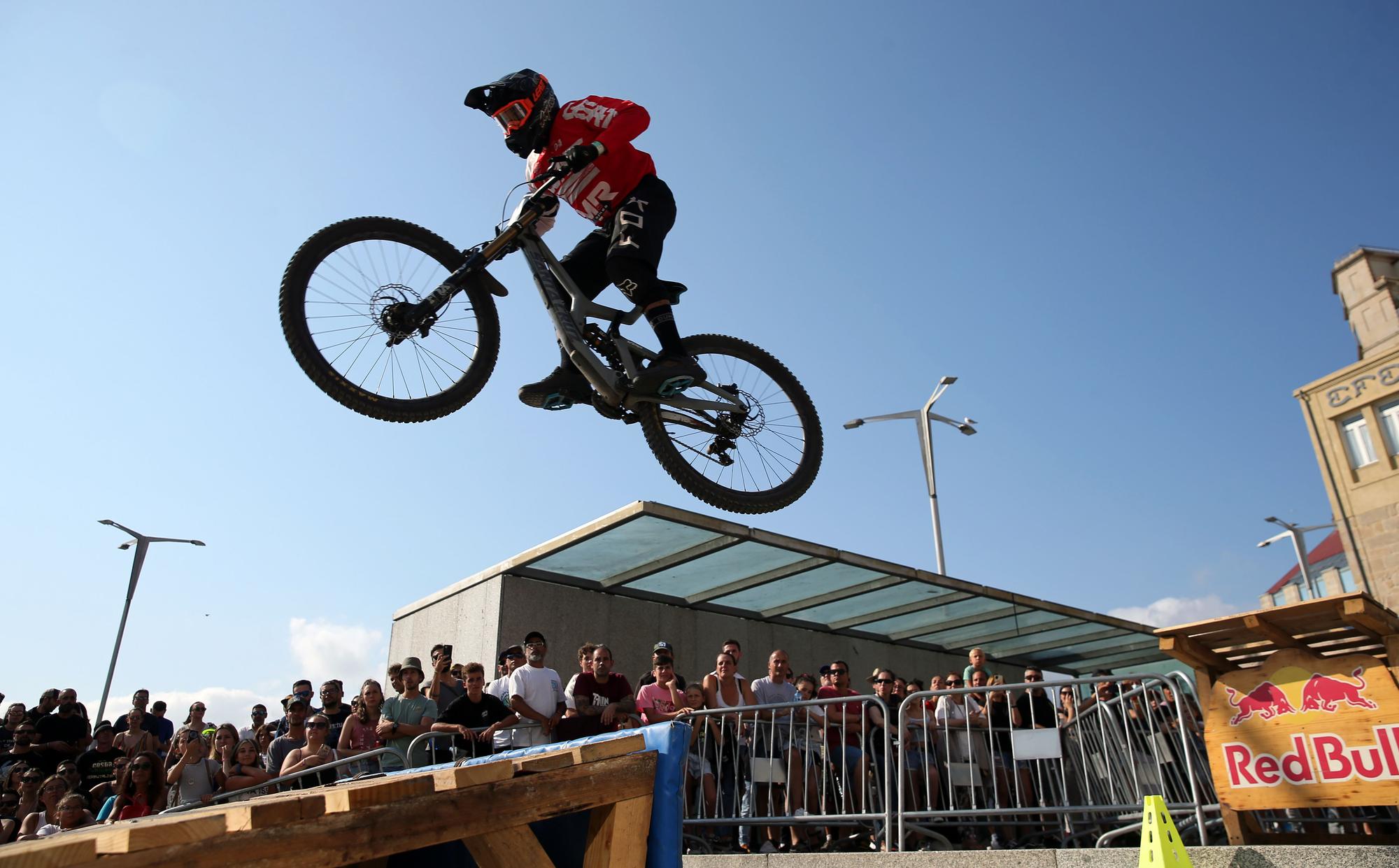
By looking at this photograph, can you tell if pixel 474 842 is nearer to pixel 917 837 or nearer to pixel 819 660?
pixel 917 837

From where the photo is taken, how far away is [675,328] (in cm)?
582

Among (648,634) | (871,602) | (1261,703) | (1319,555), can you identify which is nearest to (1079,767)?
(1261,703)

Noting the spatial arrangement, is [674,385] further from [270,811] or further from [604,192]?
[270,811]

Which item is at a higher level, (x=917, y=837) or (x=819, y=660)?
(x=819, y=660)

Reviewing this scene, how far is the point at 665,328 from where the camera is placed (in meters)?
5.79

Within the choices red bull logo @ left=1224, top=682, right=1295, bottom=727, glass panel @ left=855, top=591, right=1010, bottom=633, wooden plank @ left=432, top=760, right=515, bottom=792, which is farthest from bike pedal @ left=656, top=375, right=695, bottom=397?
glass panel @ left=855, top=591, right=1010, bottom=633

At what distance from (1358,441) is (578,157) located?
36.9 m

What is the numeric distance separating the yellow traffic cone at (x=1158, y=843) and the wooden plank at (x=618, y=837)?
2865 mm

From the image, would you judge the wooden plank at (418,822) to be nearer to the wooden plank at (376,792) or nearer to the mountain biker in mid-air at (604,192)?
the wooden plank at (376,792)

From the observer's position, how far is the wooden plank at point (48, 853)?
224 cm

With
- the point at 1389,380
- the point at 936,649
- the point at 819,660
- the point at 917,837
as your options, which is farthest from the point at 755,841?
the point at 1389,380

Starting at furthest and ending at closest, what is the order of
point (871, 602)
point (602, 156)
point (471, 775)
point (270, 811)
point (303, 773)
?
point (871, 602) → point (303, 773) → point (602, 156) → point (471, 775) → point (270, 811)

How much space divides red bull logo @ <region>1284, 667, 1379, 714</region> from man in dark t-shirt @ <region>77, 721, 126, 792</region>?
9379 mm

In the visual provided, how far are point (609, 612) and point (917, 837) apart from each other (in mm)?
6434
